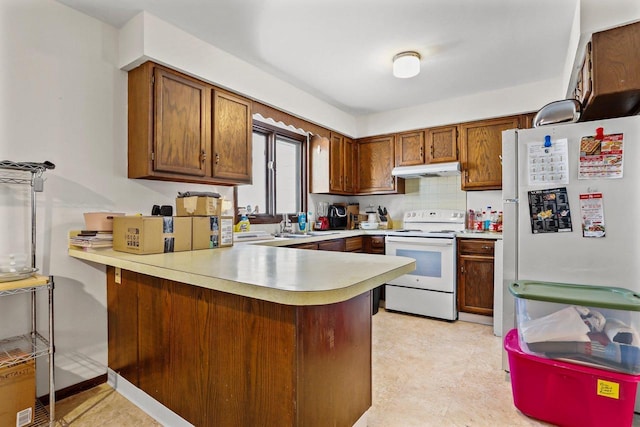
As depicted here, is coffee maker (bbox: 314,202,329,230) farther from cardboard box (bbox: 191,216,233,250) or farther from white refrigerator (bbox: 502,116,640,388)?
white refrigerator (bbox: 502,116,640,388)

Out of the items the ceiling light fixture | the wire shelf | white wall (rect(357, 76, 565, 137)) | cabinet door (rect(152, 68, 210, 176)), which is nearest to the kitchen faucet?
cabinet door (rect(152, 68, 210, 176))

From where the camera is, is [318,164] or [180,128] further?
[318,164]

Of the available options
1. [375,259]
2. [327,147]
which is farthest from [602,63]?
[327,147]

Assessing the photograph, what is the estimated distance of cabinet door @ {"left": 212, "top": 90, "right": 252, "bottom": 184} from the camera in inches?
104

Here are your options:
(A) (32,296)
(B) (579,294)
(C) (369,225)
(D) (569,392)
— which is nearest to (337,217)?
(C) (369,225)

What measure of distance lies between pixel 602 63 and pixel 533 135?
487 millimetres

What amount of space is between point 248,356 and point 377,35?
2.29 m

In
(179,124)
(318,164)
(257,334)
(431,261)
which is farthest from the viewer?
(318,164)

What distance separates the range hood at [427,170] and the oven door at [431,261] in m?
0.81

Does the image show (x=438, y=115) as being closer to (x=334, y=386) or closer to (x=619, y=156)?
(x=619, y=156)

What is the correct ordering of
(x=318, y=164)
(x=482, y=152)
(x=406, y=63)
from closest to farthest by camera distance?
(x=406, y=63)
(x=482, y=152)
(x=318, y=164)

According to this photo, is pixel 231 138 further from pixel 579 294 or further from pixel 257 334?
pixel 579 294

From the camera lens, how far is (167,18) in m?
2.21

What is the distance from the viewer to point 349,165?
436 centimetres
